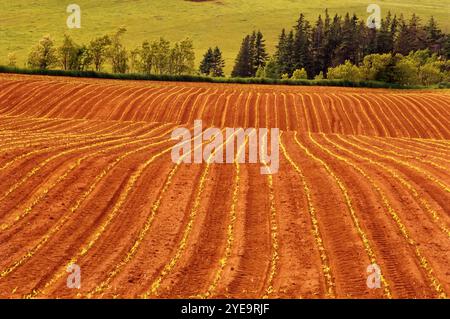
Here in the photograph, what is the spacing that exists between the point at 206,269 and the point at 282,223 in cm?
296

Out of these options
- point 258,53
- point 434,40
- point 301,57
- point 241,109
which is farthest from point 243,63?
point 241,109

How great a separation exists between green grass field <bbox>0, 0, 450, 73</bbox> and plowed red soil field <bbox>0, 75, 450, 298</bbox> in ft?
221

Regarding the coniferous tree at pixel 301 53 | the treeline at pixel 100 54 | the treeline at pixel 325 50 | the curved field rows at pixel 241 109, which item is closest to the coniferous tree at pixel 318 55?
the treeline at pixel 325 50

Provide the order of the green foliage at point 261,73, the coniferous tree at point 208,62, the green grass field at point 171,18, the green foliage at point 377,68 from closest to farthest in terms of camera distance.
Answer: the green foliage at point 377,68
the green foliage at point 261,73
the coniferous tree at point 208,62
the green grass field at point 171,18

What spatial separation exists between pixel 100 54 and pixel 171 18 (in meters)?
55.0

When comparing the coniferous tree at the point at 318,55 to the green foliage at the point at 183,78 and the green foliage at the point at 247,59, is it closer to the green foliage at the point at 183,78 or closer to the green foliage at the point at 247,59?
the green foliage at the point at 247,59

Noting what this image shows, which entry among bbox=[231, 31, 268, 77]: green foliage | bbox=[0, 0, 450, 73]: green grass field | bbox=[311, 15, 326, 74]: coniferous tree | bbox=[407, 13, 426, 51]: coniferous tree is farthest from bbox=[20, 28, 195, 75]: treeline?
bbox=[407, 13, 426, 51]: coniferous tree

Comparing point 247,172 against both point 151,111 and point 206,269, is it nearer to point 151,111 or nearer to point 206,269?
point 206,269

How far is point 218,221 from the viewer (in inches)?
479

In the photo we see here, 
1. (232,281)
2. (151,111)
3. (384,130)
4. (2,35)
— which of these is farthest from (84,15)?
(232,281)

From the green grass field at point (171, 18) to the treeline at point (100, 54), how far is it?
14.7m

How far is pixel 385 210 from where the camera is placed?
12508mm

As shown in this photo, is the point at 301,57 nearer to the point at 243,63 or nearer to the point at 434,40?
the point at 243,63

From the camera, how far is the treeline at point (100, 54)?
61375 mm
